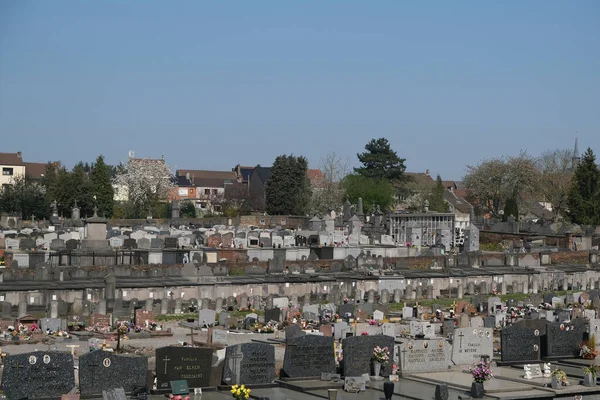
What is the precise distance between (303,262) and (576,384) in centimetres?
2292

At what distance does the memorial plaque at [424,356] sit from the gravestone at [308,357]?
1.91 m

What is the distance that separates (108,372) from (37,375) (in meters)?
1.36

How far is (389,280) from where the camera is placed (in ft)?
139

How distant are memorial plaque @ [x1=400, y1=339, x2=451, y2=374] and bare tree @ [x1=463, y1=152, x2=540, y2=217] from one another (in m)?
69.2

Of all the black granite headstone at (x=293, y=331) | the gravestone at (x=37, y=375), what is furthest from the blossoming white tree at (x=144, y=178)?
the gravestone at (x=37, y=375)

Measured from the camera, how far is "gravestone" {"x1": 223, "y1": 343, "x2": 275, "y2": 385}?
21.9m

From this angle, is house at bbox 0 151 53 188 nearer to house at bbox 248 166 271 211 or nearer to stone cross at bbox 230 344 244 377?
house at bbox 248 166 271 211

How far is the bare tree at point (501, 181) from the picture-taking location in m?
94.2

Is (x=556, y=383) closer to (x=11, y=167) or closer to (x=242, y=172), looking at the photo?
(x=11, y=167)

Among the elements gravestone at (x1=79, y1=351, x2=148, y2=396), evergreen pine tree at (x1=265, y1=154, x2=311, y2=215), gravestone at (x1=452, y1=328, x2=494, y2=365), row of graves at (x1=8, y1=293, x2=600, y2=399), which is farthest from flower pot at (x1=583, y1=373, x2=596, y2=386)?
evergreen pine tree at (x1=265, y1=154, x2=311, y2=215)

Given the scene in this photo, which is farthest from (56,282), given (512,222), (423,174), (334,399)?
(423,174)

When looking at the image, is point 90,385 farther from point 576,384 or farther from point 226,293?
point 226,293

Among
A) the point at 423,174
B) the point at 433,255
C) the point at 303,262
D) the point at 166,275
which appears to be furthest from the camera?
the point at 423,174

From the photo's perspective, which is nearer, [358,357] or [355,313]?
[358,357]
